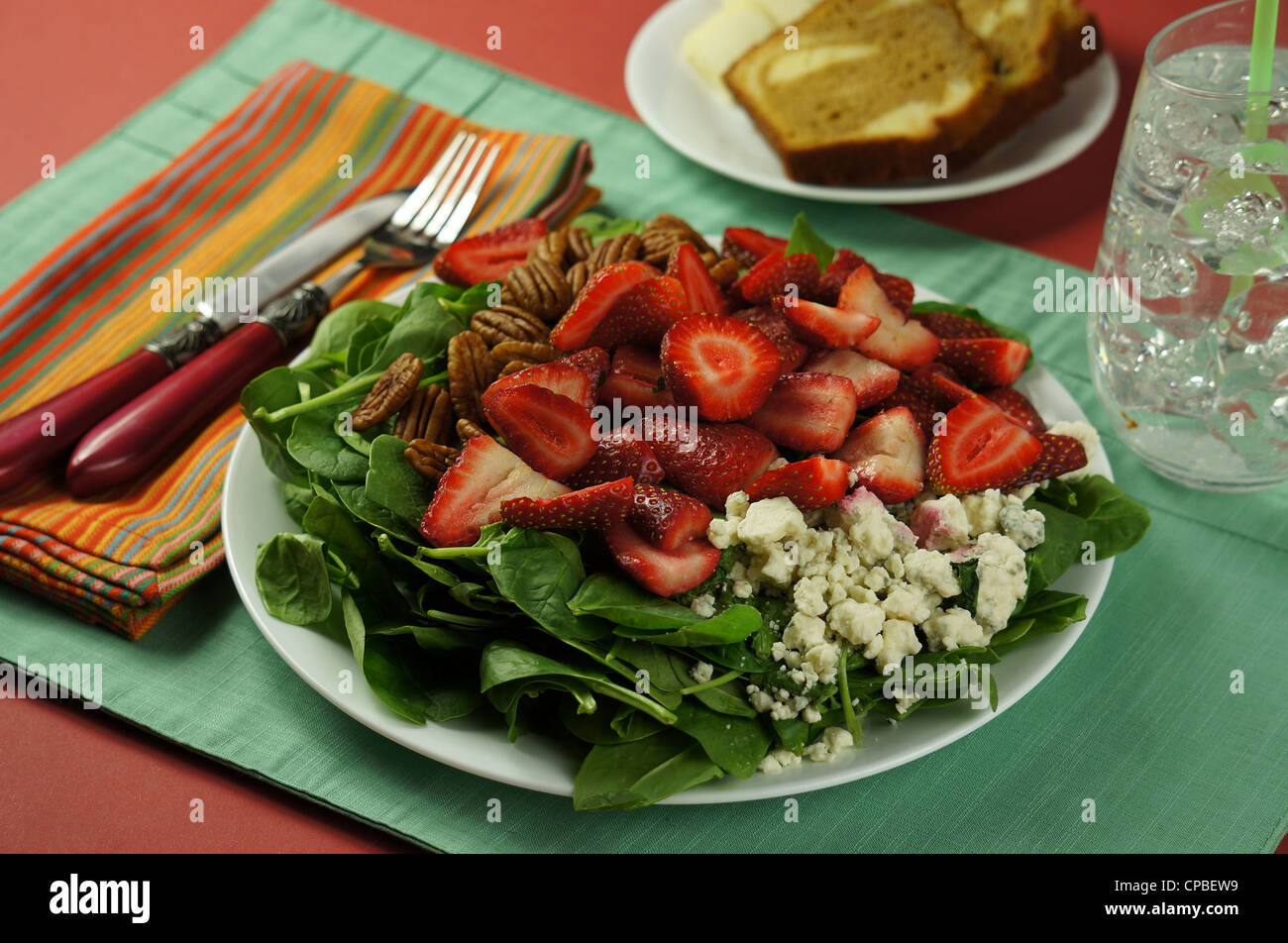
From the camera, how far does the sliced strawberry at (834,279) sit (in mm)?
1898

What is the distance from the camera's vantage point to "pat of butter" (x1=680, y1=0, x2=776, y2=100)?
2.84 meters

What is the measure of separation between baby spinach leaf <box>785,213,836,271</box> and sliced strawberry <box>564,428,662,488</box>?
61 centimetres

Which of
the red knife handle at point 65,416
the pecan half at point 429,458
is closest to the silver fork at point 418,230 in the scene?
the red knife handle at point 65,416

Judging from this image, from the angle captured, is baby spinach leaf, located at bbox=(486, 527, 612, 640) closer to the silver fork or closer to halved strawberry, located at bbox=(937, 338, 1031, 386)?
halved strawberry, located at bbox=(937, 338, 1031, 386)

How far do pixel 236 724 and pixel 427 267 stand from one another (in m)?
1.03

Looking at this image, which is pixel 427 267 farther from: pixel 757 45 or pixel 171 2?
pixel 171 2

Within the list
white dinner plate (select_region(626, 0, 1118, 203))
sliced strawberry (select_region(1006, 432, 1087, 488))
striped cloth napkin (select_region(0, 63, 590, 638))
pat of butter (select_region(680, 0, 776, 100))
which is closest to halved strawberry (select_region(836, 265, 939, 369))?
sliced strawberry (select_region(1006, 432, 1087, 488))

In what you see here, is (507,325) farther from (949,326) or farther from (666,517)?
(949,326)

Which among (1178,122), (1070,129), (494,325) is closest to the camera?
(1178,122)

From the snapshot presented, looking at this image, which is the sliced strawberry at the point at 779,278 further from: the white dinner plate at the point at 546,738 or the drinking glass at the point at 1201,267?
the white dinner plate at the point at 546,738

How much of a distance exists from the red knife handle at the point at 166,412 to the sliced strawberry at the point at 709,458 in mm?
839

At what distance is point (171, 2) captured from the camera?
3299 millimetres
